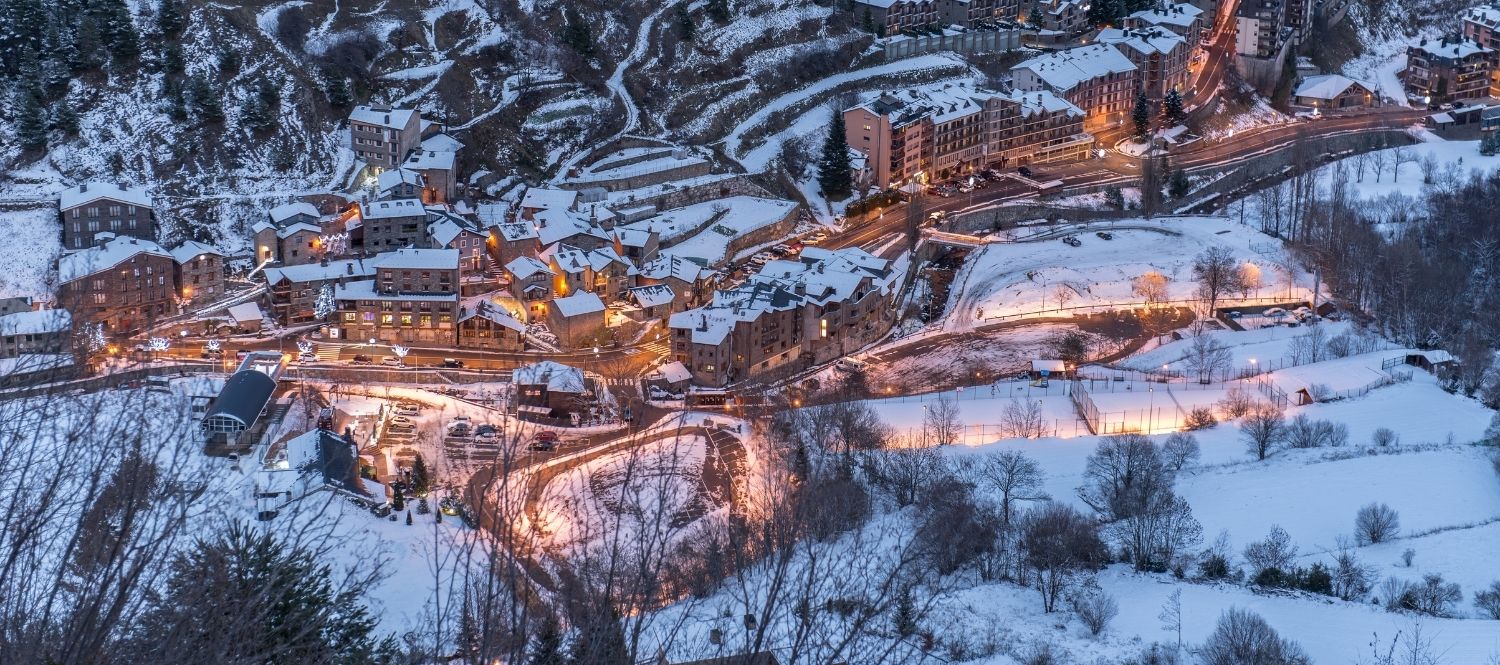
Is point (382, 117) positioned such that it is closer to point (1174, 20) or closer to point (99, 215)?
point (99, 215)

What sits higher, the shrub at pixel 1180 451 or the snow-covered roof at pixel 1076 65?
the snow-covered roof at pixel 1076 65

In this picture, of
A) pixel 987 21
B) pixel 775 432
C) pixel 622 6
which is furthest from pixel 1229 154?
pixel 775 432

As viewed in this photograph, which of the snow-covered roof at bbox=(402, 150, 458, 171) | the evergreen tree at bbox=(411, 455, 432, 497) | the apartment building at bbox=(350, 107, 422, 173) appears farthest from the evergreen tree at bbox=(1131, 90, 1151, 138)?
the evergreen tree at bbox=(411, 455, 432, 497)

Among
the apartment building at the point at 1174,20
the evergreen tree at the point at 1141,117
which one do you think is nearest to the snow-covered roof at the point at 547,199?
the evergreen tree at the point at 1141,117

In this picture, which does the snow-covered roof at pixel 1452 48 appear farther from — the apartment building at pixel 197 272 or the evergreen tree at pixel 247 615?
the evergreen tree at pixel 247 615

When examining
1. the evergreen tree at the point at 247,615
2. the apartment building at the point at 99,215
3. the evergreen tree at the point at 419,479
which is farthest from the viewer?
the apartment building at the point at 99,215

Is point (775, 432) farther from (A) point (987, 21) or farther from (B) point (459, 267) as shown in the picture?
(A) point (987, 21)

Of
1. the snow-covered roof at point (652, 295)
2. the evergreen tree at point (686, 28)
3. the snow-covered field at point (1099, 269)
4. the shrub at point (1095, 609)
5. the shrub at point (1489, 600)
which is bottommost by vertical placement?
the shrub at point (1489, 600)
